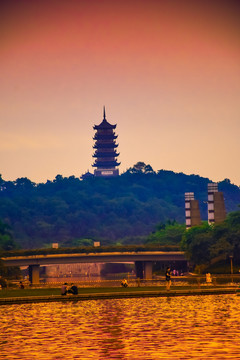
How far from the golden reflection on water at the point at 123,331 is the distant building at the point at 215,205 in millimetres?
123872

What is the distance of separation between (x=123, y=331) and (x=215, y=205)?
14192 centimetres

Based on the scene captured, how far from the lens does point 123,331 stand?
30578 millimetres

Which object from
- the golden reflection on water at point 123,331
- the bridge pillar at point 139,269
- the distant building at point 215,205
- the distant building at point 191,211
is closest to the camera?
the golden reflection on water at point 123,331

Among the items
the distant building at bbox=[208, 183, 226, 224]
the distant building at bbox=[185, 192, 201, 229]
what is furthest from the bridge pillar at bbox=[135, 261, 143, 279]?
the distant building at bbox=[208, 183, 226, 224]

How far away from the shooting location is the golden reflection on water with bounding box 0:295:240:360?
24734 mm

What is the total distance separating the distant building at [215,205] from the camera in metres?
170

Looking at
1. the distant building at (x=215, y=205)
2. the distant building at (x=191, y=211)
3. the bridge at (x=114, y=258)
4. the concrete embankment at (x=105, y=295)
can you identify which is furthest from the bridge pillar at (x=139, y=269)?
the concrete embankment at (x=105, y=295)

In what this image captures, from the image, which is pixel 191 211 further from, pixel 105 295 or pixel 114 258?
pixel 105 295

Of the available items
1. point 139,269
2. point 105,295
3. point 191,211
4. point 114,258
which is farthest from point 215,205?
point 105,295

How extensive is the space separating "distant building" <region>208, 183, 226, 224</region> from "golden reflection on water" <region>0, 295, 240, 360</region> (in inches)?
4877

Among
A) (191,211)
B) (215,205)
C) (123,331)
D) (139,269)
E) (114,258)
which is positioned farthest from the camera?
(191,211)

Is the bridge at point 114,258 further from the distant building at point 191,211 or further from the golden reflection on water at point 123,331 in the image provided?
the golden reflection on water at point 123,331

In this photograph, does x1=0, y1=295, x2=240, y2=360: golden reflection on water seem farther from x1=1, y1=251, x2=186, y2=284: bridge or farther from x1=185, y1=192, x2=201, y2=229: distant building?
x1=185, y1=192, x2=201, y2=229: distant building

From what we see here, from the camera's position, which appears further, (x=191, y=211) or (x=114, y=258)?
(x=191, y=211)
